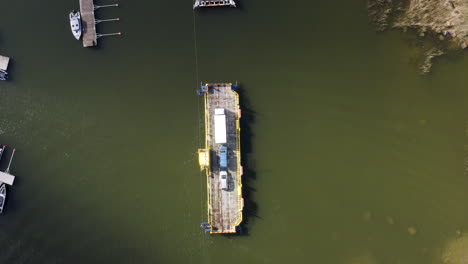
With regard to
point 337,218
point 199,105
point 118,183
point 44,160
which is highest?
point 199,105

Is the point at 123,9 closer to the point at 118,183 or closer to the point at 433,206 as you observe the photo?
the point at 118,183

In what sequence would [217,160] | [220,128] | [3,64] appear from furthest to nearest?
[3,64] → [217,160] → [220,128]

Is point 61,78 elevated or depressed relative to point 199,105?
elevated

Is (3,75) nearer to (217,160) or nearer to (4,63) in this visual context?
(4,63)

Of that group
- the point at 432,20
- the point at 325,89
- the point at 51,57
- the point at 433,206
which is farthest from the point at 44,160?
the point at 432,20

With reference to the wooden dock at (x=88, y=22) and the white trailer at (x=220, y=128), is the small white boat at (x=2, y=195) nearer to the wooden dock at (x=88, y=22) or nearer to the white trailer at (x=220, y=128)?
the wooden dock at (x=88, y=22)

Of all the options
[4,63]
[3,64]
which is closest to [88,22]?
[4,63]
